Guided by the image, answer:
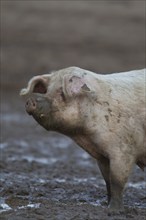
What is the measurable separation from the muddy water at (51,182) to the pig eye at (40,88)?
916 mm

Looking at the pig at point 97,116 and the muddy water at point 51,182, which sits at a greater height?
the pig at point 97,116

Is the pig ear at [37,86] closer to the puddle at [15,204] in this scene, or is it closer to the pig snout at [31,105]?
the pig snout at [31,105]

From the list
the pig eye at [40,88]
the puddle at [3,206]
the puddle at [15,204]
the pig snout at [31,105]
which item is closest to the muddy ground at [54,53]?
the puddle at [15,204]

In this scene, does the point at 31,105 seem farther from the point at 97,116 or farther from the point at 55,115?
the point at 97,116

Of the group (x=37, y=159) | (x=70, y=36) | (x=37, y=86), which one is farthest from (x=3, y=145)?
(x=70, y=36)

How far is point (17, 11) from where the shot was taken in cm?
2217

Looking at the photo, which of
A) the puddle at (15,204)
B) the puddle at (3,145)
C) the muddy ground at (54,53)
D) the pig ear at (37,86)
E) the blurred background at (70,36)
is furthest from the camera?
the blurred background at (70,36)

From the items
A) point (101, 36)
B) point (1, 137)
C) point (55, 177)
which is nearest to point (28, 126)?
point (1, 137)

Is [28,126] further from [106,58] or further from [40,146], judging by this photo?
[106,58]

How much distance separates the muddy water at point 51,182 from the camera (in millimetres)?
5750

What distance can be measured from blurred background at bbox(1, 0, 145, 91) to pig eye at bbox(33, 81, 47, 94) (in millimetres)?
13819

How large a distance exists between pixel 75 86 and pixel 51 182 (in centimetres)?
192

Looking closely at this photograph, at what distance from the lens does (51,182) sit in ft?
25.2

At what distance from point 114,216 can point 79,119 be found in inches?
32.8
